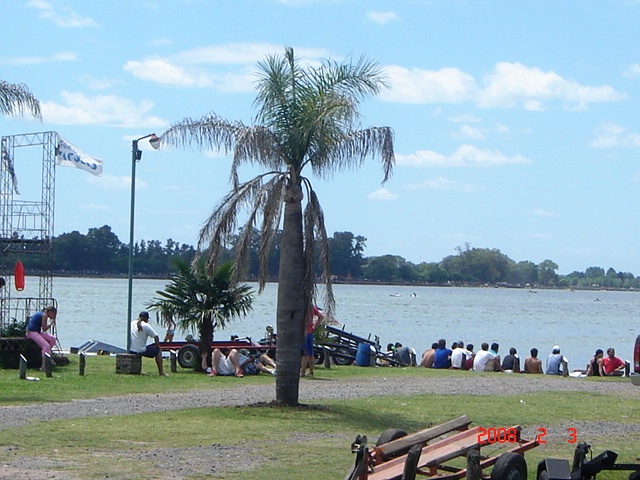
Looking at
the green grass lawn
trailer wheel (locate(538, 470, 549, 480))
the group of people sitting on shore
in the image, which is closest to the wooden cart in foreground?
trailer wheel (locate(538, 470, 549, 480))

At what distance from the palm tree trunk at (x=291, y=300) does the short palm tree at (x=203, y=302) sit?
8221 millimetres

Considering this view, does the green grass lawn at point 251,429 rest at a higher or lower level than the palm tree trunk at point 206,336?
lower

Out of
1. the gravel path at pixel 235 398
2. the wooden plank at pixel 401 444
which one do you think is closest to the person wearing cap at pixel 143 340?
the gravel path at pixel 235 398

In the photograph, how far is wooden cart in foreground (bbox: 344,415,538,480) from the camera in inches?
380

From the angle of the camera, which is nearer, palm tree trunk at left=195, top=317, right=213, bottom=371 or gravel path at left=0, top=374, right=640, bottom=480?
gravel path at left=0, top=374, right=640, bottom=480

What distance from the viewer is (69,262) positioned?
93.1m

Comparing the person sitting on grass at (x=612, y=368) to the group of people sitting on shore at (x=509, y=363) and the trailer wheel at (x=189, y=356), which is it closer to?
the group of people sitting on shore at (x=509, y=363)

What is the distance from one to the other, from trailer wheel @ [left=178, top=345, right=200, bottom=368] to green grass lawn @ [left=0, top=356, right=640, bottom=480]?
3.04m

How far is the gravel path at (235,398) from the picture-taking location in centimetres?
1145

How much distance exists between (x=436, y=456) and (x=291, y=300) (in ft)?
21.6

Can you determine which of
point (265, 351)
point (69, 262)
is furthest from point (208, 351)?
point (69, 262)

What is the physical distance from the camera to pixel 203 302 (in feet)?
81.8

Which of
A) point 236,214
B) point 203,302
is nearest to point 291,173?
point 236,214

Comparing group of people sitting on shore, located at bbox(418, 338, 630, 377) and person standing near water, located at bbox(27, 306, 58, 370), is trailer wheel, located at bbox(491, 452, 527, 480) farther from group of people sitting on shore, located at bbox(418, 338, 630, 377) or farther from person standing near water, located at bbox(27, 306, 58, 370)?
group of people sitting on shore, located at bbox(418, 338, 630, 377)
